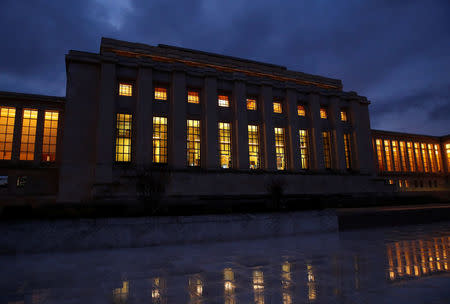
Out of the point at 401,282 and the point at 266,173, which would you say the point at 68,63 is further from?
the point at 401,282

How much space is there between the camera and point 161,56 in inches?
1299

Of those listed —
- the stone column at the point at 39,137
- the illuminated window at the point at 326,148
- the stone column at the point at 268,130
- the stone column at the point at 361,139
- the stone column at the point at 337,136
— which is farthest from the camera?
the stone column at the point at 361,139

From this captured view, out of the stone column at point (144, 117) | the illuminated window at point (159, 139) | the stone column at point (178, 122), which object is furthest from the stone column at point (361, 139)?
the stone column at point (144, 117)

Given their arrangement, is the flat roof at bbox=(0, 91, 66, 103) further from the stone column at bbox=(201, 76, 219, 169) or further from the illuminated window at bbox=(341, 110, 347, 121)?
the illuminated window at bbox=(341, 110, 347, 121)

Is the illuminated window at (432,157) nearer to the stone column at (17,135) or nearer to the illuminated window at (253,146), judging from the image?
the illuminated window at (253,146)

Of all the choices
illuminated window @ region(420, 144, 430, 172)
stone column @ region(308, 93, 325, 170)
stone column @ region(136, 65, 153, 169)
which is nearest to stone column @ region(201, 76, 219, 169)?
stone column @ region(136, 65, 153, 169)

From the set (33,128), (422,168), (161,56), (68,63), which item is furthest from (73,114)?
(422,168)

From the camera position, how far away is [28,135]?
101 ft

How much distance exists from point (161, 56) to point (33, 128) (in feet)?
59.3

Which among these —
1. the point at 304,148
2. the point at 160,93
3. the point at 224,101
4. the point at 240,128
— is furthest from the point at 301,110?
the point at 160,93

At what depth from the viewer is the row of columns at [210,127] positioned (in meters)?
26.9

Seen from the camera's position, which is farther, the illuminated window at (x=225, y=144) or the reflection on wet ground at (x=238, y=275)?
the illuminated window at (x=225, y=144)

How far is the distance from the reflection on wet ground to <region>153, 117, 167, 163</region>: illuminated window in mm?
19010

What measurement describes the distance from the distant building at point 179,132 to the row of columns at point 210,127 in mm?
126
